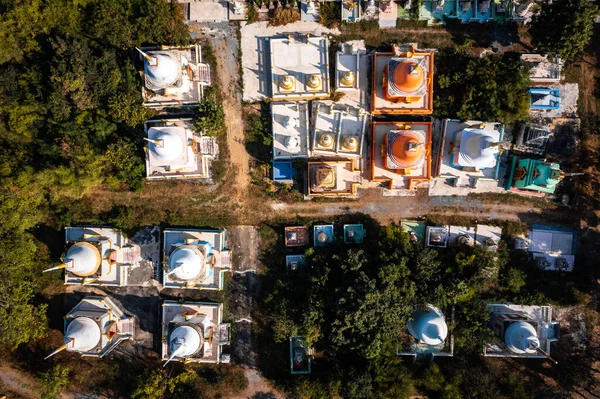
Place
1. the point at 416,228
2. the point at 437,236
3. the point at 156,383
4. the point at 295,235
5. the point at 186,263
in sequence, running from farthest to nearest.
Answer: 1. the point at 416,228
2. the point at 295,235
3. the point at 437,236
4. the point at 156,383
5. the point at 186,263

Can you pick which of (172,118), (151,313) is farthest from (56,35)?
(151,313)

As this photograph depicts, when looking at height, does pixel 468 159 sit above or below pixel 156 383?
above

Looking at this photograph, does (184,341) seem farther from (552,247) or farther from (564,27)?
(564,27)

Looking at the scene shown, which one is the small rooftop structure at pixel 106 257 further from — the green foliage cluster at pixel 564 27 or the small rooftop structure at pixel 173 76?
the green foliage cluster at pixel 564 27

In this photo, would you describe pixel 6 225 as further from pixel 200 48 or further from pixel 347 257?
pixel 347 257

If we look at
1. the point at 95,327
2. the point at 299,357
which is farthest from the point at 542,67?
the point at 95,327

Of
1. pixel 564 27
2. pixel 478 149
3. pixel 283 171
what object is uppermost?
pixel 564 27
